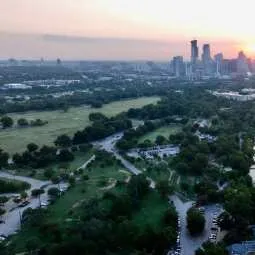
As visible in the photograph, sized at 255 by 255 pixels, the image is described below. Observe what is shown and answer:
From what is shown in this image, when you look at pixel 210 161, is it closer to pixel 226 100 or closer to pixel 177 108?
pixel 177 108

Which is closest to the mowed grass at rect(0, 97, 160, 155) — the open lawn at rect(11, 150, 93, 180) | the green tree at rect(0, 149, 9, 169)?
the green tree at rect(0, 149, 9, 169)

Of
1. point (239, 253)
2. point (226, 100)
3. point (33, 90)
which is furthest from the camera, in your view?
point (33, 90)

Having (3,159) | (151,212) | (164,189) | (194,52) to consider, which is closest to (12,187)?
(3,159)

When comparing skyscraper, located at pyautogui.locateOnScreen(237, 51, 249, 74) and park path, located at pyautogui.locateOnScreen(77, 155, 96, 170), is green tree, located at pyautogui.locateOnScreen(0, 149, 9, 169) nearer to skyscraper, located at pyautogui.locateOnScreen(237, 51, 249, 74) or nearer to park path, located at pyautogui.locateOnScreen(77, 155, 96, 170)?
park path, located at pyautogui.locateOnScreen(77, 155, 96, 170)

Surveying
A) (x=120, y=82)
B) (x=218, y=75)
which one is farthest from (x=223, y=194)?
(x=218, y=75)

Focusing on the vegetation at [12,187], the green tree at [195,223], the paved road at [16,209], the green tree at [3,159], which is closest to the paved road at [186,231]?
the green tree at [195,223]

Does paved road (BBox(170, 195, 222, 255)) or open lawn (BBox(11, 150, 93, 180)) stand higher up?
open lawn (BBox(11, 150, 93, 180))

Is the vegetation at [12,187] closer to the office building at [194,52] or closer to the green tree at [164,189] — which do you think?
the green tree at [164,189]

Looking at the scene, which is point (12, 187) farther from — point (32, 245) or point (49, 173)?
point (32, 245)
